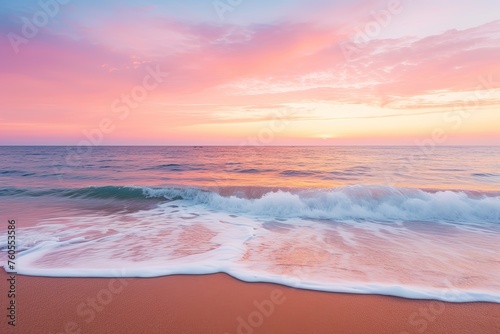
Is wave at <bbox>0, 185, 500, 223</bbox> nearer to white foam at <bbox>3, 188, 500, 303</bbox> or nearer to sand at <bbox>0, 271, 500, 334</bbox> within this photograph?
white foam at <bbox>3, 188, 500, 303</bbox>

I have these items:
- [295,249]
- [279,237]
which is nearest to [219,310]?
[295,249]

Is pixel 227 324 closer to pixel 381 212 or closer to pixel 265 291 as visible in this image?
pixel 265 291

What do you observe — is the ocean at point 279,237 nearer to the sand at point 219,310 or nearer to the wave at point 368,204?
the wave at point 368,204

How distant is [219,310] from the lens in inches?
155

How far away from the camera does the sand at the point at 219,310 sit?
3.54 m

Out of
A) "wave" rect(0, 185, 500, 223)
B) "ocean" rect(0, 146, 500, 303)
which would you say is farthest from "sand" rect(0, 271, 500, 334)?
"wave" rect(0, 185, 500, 223)

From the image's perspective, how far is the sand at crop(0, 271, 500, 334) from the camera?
11.6 feet

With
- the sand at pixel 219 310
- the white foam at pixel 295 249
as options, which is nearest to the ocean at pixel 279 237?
the white foam at pixel 295 249

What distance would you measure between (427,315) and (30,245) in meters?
7.91

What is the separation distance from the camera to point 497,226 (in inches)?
370

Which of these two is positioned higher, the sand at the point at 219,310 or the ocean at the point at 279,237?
the sand at the point at 219,310

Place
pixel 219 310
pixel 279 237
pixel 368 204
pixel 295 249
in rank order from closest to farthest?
pixel 219 310 < pixel 295 249 < pixel 279 237 < pixel 368 204

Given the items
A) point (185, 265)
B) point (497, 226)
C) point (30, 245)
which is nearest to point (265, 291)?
point (185, 265)

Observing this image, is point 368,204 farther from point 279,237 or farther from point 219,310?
point 219,310
